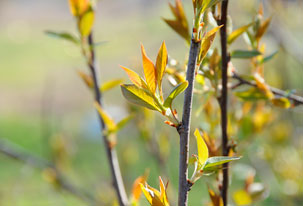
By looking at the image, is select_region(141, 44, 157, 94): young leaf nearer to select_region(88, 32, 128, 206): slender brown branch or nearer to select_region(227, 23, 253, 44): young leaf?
select_region(227, 23, 253, 44): young leaf

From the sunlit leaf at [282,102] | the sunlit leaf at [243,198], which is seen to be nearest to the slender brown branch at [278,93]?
the sunlit leaf at [282,102]

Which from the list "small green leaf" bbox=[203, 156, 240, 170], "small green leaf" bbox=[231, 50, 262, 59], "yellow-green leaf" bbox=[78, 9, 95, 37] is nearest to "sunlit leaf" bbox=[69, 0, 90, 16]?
"yellow-green leaf" bbox=[78, 9, 95, 37]

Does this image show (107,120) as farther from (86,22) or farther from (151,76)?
(151,76)

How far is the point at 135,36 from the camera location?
416 inches

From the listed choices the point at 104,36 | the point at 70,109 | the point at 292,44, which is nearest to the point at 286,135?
the point at 292,44

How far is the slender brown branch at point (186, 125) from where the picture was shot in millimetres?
317

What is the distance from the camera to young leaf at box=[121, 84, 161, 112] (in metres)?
0.34

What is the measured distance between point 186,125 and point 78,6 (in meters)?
0.36

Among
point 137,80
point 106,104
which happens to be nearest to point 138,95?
point 137,80

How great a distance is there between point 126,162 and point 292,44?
0.70 m

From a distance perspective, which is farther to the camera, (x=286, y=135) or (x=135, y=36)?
(x=135, y=36)

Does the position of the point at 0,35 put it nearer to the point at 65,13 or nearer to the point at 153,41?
the point at 65,13

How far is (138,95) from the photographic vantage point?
0.35 metres

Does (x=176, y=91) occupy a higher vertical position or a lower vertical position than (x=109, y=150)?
higher
